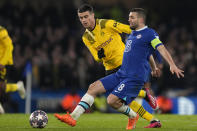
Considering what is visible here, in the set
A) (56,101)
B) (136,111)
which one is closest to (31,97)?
(56,101)

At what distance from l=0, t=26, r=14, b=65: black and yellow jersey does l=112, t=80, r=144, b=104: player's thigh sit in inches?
166

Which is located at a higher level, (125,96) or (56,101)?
(125,96)

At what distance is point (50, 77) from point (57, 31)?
147 inches

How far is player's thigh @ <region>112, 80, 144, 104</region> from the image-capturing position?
25.4ft

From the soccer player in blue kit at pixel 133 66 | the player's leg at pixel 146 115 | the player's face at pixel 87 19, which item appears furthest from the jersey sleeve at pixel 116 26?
the player's leg at pixel 146 115

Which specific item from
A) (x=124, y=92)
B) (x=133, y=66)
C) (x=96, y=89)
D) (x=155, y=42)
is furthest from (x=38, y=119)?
(x=155, y=42)

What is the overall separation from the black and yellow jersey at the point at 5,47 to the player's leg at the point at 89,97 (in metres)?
3.90

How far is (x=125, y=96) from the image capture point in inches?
306

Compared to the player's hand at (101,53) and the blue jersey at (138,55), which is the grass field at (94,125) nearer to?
the blue jersey at (138,55)

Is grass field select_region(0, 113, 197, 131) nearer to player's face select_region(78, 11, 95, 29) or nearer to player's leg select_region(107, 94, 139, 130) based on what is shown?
player's leg select_region(107, 94, 139, 130)

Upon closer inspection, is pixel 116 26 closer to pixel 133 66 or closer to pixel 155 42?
pixel 133 66

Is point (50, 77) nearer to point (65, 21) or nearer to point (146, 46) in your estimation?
point (65, 21)

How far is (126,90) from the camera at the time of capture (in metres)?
7.75

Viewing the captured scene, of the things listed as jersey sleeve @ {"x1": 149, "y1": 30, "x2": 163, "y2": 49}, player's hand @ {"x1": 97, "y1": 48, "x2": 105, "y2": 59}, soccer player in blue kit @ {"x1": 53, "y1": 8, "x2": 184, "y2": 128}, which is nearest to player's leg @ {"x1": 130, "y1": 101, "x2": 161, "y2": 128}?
soccer player in blue kit @ {"x1": 53, "y1": 8, "x2": 184, "y2": 128}
